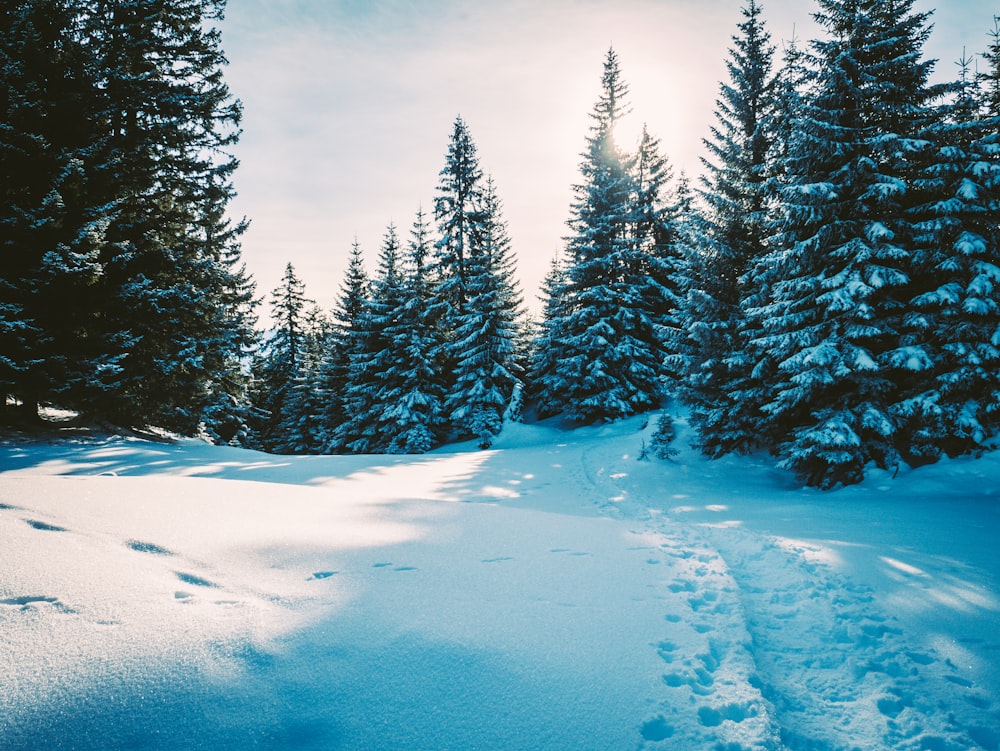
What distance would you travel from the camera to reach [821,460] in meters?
10.5

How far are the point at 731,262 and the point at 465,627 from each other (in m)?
13.6

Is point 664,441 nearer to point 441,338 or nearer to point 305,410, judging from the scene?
point 441,338

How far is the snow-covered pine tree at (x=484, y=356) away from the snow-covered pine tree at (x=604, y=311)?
2.21 m

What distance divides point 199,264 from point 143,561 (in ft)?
40.1

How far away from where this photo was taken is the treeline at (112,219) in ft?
32.3

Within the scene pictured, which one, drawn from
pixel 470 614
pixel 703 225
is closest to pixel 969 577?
pixel 470 614

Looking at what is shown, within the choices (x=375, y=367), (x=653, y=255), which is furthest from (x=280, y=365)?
(x=653, y=255)

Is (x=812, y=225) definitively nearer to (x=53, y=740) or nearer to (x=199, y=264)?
(x=53, y=740)

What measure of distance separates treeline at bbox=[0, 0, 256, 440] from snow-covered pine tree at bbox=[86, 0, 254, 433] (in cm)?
4

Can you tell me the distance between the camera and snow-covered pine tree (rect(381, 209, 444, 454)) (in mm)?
23422

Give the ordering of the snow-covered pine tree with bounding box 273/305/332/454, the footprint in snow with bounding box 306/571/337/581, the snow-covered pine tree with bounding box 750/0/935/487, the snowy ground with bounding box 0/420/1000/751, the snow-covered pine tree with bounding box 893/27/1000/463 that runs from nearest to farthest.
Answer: the snowy ground with bounding box 0/420/1000/751 < the footprint in snow with bounding box 306/571/337/581 < the snow-covered pine tree with bounding box 893/27/1000/463 < the snow-covered pine tree with bounding box 750/0/935/487 < the snow-covered pine tree with bounding box 273/305/332/454

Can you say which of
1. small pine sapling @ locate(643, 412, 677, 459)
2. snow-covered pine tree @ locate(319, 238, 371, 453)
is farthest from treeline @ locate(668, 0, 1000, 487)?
snow-covered pine tree @ locate(319, 238, 371, 453)

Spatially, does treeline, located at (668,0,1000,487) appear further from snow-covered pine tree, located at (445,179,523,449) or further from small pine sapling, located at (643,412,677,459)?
snow-covered pine tree, located at (445,179,523,449)

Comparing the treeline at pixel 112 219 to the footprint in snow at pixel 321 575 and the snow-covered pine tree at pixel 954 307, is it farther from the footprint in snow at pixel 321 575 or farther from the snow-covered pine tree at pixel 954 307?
the snow-covered pine tree at pixel 954 307
